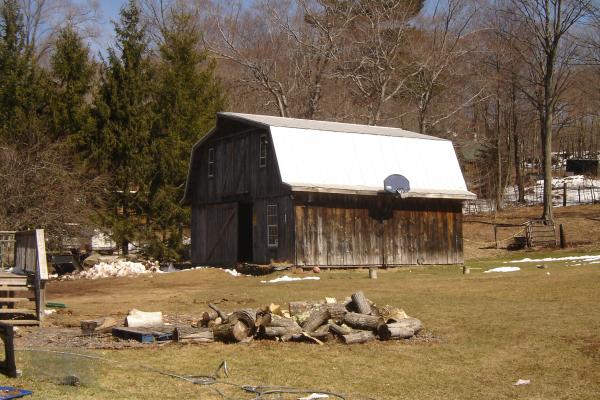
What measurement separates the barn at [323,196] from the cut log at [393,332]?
13314 mm

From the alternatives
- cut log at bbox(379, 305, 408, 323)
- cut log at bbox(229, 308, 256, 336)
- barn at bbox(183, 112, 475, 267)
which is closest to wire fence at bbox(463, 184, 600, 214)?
barn at bbox(183, 112, 475, 267)

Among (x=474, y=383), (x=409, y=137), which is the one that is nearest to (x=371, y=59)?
(x=409, y=137)

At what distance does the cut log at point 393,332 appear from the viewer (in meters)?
11.7

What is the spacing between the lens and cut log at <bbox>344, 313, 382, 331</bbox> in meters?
11.8

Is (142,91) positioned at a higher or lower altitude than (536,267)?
higher

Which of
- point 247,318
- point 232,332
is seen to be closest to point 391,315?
point 247,318

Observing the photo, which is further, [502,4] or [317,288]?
[502,4]

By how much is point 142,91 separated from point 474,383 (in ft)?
83.7

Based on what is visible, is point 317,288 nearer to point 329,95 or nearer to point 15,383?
point 15,383

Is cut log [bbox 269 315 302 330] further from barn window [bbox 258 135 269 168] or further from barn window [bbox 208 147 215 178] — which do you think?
barn window [bbox 208 147 215 178]

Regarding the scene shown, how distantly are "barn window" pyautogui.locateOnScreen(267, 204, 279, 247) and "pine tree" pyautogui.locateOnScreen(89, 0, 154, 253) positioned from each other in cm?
705

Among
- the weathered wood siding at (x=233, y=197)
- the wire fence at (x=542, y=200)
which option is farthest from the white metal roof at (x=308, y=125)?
the wire fence at (x=542, y=200)

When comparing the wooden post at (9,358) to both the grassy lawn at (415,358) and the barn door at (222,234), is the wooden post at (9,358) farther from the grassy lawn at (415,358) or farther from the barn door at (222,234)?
the barn door at (222,234)

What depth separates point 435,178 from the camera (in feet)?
94.3
